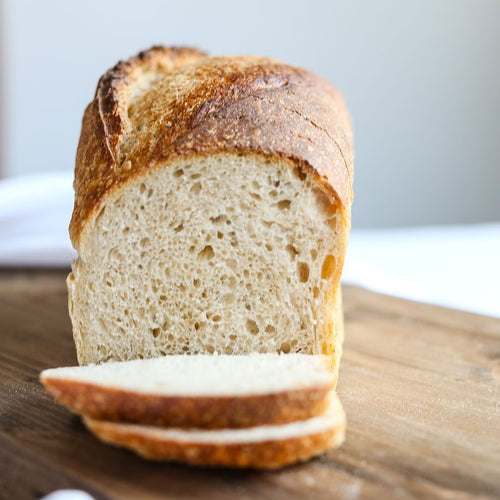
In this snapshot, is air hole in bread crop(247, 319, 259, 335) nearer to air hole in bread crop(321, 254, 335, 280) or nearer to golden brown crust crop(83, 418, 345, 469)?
air hole in bread crop(321, 254, 335, 280)

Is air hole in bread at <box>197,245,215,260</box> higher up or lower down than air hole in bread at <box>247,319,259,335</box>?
higher up

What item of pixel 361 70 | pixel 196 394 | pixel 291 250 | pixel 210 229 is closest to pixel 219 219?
pixel 210 229

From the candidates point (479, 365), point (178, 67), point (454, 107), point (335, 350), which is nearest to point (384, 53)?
point (454, 107)

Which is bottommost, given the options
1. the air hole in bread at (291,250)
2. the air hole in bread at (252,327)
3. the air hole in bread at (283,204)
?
the air hole in bread at (252,327)

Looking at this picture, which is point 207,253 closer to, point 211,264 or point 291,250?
point 211,264

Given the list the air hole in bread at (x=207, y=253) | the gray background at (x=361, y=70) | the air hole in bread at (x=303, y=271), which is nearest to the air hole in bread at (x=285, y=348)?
the air hole in bread at (x=303, y=271)

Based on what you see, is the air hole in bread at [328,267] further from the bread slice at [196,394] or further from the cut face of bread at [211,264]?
the bread slice at [196,394]

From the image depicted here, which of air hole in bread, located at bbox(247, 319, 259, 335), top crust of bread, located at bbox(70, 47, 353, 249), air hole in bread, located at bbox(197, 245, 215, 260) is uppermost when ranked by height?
top crust of bread, located at bbox(70, 47, 353, 249)

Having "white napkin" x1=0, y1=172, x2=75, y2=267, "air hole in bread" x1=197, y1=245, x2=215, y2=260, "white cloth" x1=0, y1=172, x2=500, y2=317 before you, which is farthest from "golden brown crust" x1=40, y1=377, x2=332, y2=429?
"white napkin" x1=0, y1=172, x2=75, y2=267

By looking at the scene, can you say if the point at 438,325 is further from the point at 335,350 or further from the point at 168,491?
the point at 168,491
